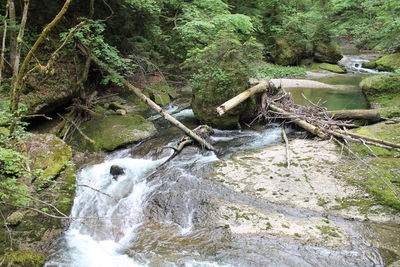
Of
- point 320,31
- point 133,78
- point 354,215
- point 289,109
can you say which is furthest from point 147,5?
point 320,31

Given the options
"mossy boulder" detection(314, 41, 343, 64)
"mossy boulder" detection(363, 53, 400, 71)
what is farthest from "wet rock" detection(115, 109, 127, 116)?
"mossy boulder" detection(314, 41, 343, 64)

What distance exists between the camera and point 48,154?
20.6 ft

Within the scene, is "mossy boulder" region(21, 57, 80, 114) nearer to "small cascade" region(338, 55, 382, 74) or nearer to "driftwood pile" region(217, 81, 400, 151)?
"driftwood pile" region(217, 81, 400, 151)

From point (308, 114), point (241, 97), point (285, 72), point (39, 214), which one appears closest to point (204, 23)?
point (241, 97)

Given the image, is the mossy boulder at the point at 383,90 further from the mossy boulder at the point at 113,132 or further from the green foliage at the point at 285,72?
the mossy boulder at the point at 113,132

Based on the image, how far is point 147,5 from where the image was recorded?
9.60 meters

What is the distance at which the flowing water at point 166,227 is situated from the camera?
14.3 ft

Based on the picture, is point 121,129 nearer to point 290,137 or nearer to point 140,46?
point 140,46

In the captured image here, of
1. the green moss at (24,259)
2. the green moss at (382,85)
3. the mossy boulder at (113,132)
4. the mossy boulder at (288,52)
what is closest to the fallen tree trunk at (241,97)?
the mossy boulder at (113,132)

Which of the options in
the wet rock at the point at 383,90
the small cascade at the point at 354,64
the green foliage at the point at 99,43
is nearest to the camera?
the green foliage at the point at 99,43

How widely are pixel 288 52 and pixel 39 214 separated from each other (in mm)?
21992

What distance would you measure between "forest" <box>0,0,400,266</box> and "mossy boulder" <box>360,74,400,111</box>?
42mm

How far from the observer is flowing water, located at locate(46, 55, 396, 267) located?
4.36 meters

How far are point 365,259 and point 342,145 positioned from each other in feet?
10.6
